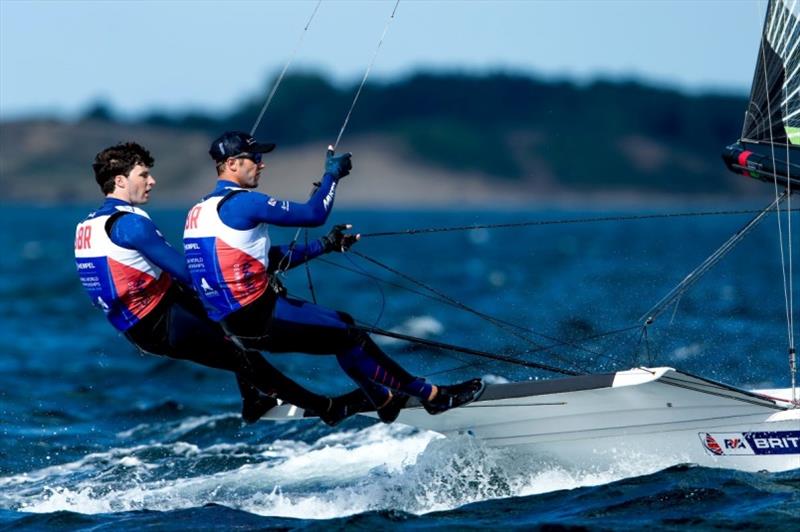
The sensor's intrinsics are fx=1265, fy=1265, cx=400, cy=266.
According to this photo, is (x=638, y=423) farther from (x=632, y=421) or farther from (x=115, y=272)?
(x=115, y=272)

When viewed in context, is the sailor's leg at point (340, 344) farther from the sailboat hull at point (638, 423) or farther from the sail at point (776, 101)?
the sail at point (776, 101)

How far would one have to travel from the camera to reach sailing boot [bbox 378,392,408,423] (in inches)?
273

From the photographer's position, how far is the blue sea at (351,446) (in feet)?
21.8

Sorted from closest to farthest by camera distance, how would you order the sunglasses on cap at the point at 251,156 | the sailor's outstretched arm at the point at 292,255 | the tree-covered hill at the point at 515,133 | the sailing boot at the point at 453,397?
1. the sunglasses on cap at the point at 251,156
2. the sailor's outstretched arm at the point at 292,255
3. the sailing boot at the point at 453,397
4. the tree-covered hill at the point at 515,133

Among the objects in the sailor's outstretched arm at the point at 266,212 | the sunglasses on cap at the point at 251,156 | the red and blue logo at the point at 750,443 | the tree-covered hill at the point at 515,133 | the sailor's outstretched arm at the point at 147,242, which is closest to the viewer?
the sailor's outstretched arm at the point at 266,212

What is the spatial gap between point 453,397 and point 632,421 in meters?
1.11

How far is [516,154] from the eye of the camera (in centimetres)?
12050

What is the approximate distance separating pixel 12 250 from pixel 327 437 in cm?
3570

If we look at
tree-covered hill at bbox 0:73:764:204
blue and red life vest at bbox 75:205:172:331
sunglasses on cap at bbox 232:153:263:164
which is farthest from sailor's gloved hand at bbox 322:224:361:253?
tree-covered hill at bbox 0:73:764:204

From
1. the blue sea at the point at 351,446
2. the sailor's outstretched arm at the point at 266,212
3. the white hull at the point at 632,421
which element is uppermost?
the sailor's outstretched arm at the point at 266,212

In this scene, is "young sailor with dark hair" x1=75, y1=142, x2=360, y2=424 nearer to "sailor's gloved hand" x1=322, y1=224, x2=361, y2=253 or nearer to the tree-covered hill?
"sailor's gloved hand" x1=322, y1=224, x2=361, y2=253

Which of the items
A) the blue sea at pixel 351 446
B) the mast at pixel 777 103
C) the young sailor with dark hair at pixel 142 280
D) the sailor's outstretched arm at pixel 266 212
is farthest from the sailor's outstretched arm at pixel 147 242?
the mast at pixel 777 103

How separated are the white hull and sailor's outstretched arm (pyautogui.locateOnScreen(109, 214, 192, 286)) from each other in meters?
1.35

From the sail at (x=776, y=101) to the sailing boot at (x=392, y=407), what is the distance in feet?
8.01
